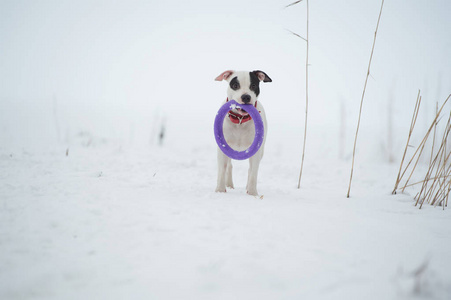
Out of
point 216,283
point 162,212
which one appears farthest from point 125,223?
point 216,283

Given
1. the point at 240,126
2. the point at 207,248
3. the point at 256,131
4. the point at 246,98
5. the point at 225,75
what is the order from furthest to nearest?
the point at 225,75
the point at 240,126
the point at 256,131
the point at 246,98
the point at 207,248

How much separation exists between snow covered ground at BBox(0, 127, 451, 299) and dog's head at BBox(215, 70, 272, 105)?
1.12 meters

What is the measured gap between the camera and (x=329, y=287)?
93cm

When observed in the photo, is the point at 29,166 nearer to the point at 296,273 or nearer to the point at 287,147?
the point at 296,273

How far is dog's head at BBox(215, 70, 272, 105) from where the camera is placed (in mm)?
2648

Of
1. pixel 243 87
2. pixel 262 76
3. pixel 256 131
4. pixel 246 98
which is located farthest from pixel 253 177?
pixel 262 76

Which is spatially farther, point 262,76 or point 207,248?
point 262,76

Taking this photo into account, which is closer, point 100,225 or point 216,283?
point 216,283

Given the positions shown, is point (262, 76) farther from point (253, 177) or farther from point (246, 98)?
point (253, 177)

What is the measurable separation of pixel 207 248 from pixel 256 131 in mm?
1709

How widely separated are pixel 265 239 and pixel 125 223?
0.82 m

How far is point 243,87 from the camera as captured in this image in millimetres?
2746

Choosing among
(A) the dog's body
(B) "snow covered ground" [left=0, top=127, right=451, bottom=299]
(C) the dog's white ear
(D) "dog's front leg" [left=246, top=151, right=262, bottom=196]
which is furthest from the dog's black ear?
(B) "snow covered ground" [left=0, top=127, right=451, bottom=299]

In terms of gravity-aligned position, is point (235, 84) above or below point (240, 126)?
above
